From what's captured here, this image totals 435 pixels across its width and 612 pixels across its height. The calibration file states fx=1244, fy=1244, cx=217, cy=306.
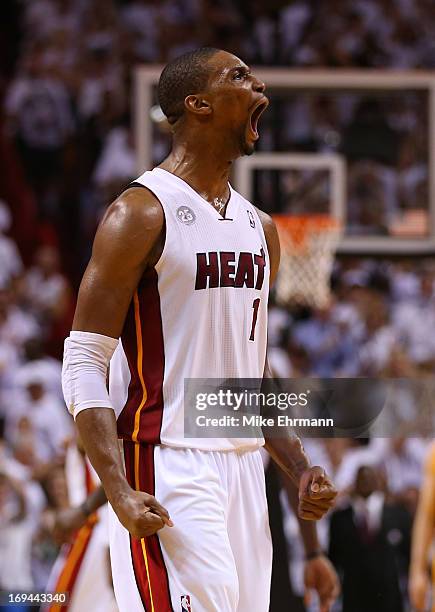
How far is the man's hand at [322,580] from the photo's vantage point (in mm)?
4531

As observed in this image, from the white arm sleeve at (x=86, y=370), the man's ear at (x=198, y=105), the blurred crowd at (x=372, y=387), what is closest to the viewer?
the white arm sleeve at (x=86, y=370)

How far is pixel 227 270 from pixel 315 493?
27.2 inches

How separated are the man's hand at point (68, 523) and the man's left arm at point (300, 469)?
1629 millimetres

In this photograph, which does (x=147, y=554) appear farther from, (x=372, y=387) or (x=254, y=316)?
(x=372, y=387)

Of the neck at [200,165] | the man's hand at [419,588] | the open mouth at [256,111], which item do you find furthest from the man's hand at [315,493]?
the man's hand at [419,588]

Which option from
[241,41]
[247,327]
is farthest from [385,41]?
[247,327]

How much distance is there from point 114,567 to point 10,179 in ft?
37.0

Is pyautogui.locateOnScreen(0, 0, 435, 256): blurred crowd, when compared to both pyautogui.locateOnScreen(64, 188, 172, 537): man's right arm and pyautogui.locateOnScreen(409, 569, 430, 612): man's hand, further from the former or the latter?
pyautogui.locateOnScreen(64, 188, 172, 537): man's right arm

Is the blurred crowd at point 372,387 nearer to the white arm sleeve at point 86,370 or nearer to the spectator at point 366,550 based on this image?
the spectator at point 366,550

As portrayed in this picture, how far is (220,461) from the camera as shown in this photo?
11.6 ft

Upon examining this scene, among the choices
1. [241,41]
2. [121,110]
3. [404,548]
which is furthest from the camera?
[121,110]

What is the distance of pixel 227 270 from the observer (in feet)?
11.7

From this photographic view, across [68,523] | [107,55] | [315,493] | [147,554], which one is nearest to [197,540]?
[147,554]

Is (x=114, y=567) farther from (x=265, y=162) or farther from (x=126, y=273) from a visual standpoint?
(x=265, y=162)
